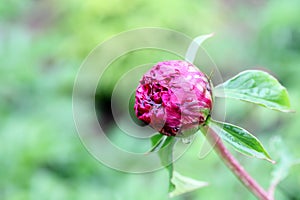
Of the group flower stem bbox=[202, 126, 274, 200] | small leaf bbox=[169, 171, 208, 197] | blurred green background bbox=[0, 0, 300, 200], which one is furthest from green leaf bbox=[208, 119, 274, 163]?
blurred green background bbox=[0, 0, 300, 200]

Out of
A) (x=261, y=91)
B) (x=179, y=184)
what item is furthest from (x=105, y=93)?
(x=261, y=91)

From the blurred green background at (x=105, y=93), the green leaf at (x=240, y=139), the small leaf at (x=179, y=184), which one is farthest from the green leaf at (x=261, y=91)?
the blurred green background at (x=105, y=93)

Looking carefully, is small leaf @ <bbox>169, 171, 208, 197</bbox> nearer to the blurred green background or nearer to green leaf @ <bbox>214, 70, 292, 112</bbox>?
green leaf @ <bbox>214, 70, 292, 112</bbox>

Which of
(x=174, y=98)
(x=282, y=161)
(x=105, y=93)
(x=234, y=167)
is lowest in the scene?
(x=105, y=93)

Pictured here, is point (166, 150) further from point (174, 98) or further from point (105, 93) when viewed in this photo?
point (105, 93)

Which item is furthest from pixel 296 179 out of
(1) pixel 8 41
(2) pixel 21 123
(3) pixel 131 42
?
(3) pixel 131 42

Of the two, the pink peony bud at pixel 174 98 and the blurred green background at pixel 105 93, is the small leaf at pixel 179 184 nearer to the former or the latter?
the pink peony bud at pixel 174 98
